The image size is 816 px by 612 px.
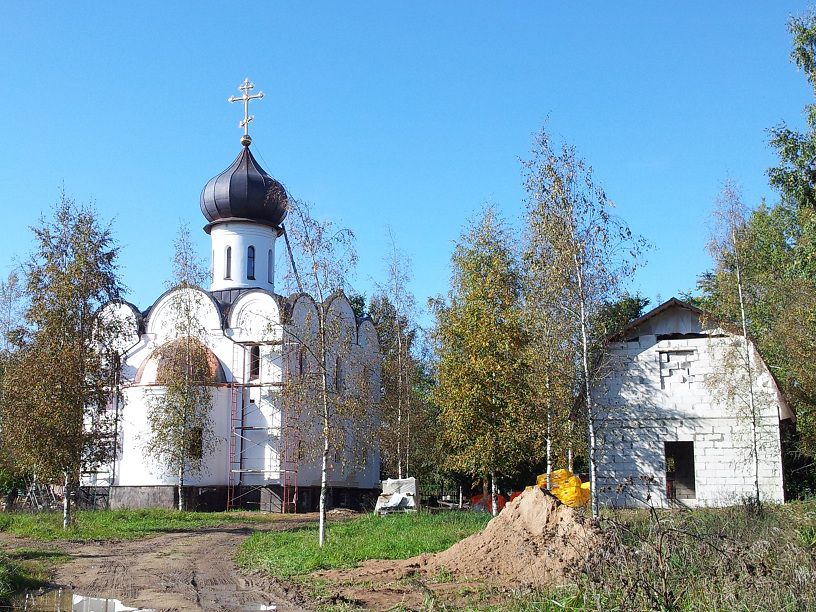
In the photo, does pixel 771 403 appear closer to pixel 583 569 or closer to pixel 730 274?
pixel 730 274

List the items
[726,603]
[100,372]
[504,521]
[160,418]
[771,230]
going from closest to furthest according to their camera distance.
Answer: [726,603]
[504,521]
[100,372]
[160,418]
[771,230]

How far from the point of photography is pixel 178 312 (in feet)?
108

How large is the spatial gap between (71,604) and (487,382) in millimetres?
12336

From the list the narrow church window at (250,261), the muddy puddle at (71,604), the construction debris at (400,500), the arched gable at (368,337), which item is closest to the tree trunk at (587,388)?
the muddy puddle at (71,604)

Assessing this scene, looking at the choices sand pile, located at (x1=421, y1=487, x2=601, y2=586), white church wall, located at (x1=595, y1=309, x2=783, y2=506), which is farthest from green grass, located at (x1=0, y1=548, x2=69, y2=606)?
white church wall, located at (x1=595, y1=309, x2=783, y2=506)

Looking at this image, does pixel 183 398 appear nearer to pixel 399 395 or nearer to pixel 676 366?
pixel 399 395

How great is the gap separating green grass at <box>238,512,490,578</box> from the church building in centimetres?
763

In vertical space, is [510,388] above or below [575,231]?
below

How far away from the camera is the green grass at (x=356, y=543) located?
14672 millimetres

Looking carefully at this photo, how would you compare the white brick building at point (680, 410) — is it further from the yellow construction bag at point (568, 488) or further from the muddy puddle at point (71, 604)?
the muddy puddle at point (71, 604)

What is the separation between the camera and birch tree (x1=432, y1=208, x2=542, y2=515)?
2195 cm

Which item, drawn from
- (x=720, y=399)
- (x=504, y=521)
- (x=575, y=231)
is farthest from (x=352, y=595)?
(x=720, y=399)

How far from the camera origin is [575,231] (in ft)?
61.6

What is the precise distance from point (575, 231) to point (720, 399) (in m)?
7.29
